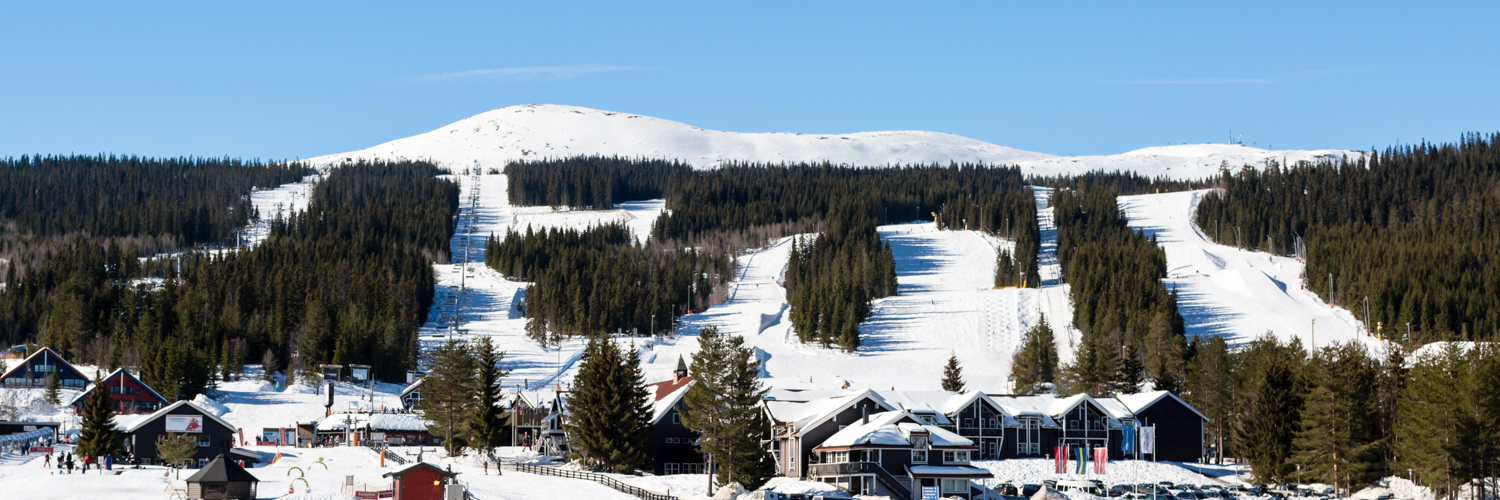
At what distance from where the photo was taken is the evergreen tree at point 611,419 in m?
63.9

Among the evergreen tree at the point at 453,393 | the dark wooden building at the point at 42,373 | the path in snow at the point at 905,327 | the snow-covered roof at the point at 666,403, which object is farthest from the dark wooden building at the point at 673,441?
the dark wooden building at the point at 42,373

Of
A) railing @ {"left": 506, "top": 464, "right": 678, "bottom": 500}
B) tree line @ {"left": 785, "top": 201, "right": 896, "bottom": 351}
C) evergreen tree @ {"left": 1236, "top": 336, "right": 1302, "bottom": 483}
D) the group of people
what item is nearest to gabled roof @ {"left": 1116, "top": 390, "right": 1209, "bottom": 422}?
evergreen tree @ {"left": 1236, "top": 336, "right": 1302, "bottom": 483}

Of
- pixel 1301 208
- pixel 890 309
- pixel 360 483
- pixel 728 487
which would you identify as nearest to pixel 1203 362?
pixel 728 487

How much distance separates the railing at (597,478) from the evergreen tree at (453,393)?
9.15m

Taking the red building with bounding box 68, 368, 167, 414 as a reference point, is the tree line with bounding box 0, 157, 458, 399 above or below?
above

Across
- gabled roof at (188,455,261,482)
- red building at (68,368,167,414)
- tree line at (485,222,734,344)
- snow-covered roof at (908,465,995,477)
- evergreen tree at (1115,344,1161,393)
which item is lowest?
red building at (68,368,167,414)

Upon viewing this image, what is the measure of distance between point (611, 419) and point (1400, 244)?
11672 centimetres

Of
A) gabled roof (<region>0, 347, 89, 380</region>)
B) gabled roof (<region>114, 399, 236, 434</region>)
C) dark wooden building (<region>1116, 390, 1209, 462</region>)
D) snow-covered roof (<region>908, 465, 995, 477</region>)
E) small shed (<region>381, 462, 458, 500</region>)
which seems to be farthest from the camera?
gabled roof (<region>0, 347, 89, 380</region>)

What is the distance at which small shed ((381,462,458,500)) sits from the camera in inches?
1970

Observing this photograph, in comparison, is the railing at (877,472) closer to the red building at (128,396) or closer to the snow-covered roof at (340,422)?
the snow-covered roof at (340,422)

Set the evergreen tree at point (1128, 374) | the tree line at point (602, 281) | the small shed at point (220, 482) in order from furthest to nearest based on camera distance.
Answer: the tree line at point (602, 281) → the evergreen tree at point (1128, 374) → the small shed at point (220, 482)

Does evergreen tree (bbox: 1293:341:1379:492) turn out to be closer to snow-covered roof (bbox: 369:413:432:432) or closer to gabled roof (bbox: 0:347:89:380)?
snow-covered roof (bbox: 369:413:432:432)

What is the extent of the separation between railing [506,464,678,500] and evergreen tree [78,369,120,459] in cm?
1789

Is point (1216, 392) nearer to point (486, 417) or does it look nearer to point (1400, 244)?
point (486, 417)
